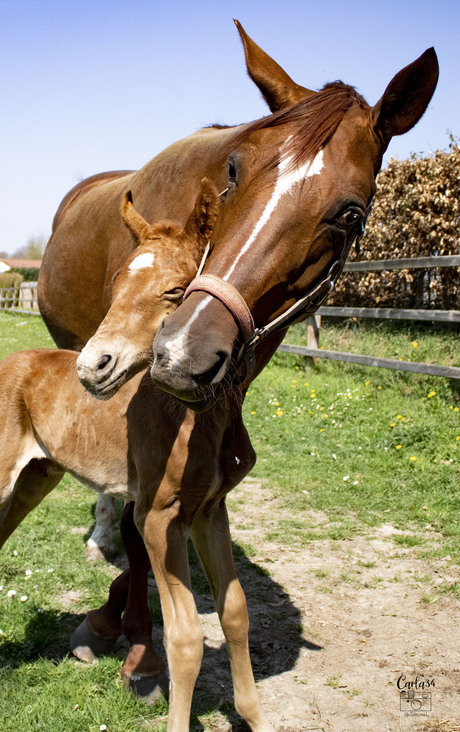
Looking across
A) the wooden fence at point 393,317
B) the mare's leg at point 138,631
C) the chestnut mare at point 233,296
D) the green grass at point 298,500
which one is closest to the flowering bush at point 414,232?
the green grass at point 298,500

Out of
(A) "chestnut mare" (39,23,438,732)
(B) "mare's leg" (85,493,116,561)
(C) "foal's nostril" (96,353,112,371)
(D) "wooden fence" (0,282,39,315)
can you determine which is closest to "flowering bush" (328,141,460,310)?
(B) "mare's leg" (85,493,116,561)

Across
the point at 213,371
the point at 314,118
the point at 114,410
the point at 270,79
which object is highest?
the point at 270,79

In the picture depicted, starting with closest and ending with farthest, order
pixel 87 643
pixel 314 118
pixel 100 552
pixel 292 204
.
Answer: pixel 292 204 < pixel 314 118 < pixel 87 643 < pixel 100 552

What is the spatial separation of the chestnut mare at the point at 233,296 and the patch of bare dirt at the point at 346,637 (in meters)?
0.40

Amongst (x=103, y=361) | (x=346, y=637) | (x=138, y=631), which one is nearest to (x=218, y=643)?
(x=138, y=631)

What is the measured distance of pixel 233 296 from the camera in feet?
6.07

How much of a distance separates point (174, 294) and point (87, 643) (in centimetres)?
185

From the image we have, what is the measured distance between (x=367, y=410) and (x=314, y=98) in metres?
4.78

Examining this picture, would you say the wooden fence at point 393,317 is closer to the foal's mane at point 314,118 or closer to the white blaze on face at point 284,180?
the foal's mane at point 314,118

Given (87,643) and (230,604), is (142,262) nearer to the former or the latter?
(230,604)

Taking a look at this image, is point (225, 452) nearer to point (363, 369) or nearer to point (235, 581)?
point (235, 581)

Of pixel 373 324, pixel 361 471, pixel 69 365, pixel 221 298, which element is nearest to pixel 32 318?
pixel 373 324

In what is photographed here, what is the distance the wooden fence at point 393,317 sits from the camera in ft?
19.9

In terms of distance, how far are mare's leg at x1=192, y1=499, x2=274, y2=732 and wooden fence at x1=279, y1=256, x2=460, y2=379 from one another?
3.89m
